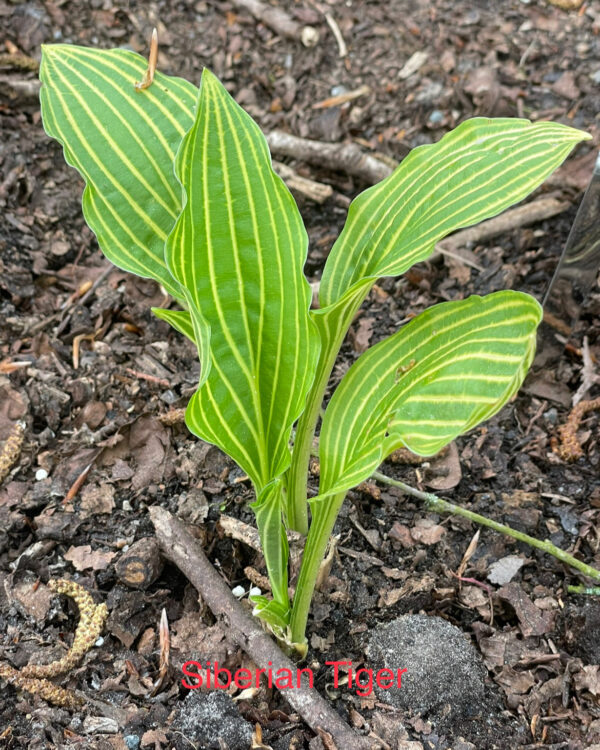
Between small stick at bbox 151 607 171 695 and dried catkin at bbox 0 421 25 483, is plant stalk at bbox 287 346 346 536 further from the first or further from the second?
dried catkin at bbox 0 421 25 483

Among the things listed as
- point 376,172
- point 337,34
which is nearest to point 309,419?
point 376,172

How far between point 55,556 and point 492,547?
0.92 metres

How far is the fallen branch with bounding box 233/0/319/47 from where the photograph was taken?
2.74m

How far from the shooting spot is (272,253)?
1.10 meters

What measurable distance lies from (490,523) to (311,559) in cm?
49

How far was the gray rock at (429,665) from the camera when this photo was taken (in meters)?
1.30

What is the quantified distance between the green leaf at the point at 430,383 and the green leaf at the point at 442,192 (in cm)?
11

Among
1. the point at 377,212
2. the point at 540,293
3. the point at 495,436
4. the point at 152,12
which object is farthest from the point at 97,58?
the point at 152,12

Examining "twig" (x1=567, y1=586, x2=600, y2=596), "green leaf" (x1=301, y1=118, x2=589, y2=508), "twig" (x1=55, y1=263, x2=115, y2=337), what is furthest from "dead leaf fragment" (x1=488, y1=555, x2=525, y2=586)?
"twig" (x1=55, y1=263, x2=115, y2=337)

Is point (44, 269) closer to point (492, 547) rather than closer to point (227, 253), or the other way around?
point (227, 253)

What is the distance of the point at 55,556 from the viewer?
150cm

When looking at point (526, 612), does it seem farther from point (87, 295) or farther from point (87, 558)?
point (87, 295)

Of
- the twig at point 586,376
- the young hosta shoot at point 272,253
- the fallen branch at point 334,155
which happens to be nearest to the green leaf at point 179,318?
the young hosta shoot at point 272,253

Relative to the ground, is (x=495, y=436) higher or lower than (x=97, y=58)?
lower
